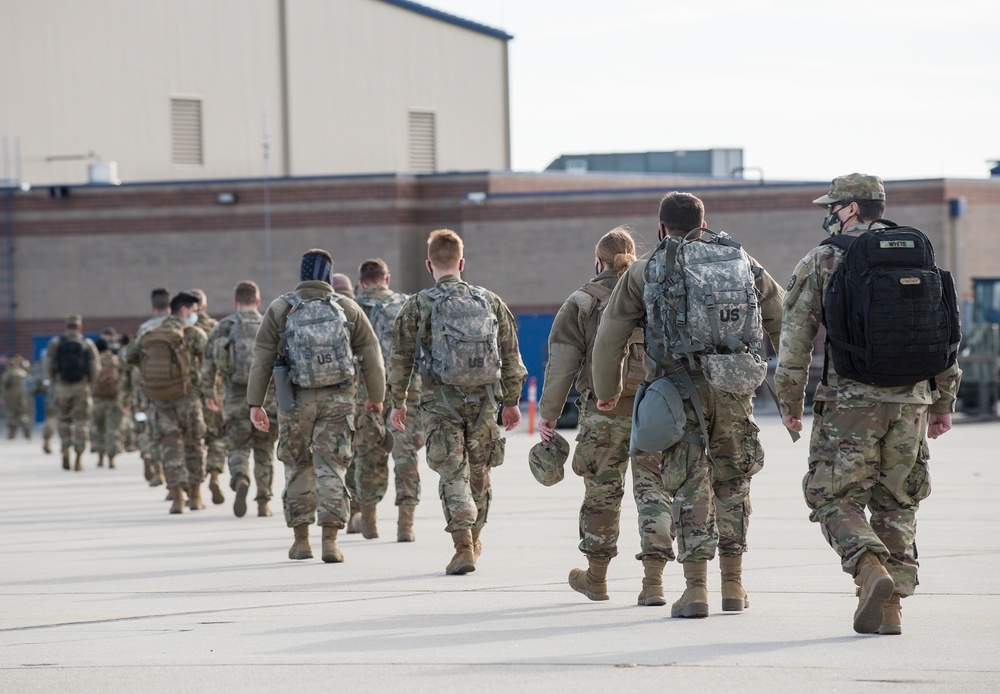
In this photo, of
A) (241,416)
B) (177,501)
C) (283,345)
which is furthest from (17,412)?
(283,345)

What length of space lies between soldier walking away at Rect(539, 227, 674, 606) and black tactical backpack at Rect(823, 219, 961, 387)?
1.34 m

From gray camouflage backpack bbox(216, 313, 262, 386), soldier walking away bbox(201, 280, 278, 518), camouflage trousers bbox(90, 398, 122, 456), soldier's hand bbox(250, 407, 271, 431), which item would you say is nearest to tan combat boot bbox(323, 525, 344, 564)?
soldier's hand bbox(250, 407, 271, 431)

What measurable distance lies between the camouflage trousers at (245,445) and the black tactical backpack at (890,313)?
25.5 ft

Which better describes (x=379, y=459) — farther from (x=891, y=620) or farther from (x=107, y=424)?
(x=107, y=424)

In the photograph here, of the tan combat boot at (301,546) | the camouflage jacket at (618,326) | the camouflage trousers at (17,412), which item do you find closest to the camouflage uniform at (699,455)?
the camouflage jacket at (618,326)

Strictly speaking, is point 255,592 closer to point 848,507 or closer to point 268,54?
point 848,507

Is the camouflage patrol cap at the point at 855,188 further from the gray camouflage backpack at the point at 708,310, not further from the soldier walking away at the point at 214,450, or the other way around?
the soldier walking away at the point at 214,450

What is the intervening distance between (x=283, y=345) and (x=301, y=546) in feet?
4.51

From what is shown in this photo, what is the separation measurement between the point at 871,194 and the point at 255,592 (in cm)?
419

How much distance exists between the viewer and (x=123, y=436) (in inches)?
920

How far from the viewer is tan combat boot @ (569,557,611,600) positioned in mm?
8404

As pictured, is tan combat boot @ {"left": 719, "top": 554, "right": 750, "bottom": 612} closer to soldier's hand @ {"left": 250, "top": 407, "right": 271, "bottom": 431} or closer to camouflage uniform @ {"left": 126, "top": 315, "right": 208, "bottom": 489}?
soldier's hand @ {"left": 250, "top": 407, "right": 271, "bottom": 431}

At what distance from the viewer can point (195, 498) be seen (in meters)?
15.0

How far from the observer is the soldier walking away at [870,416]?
23.0 feet
